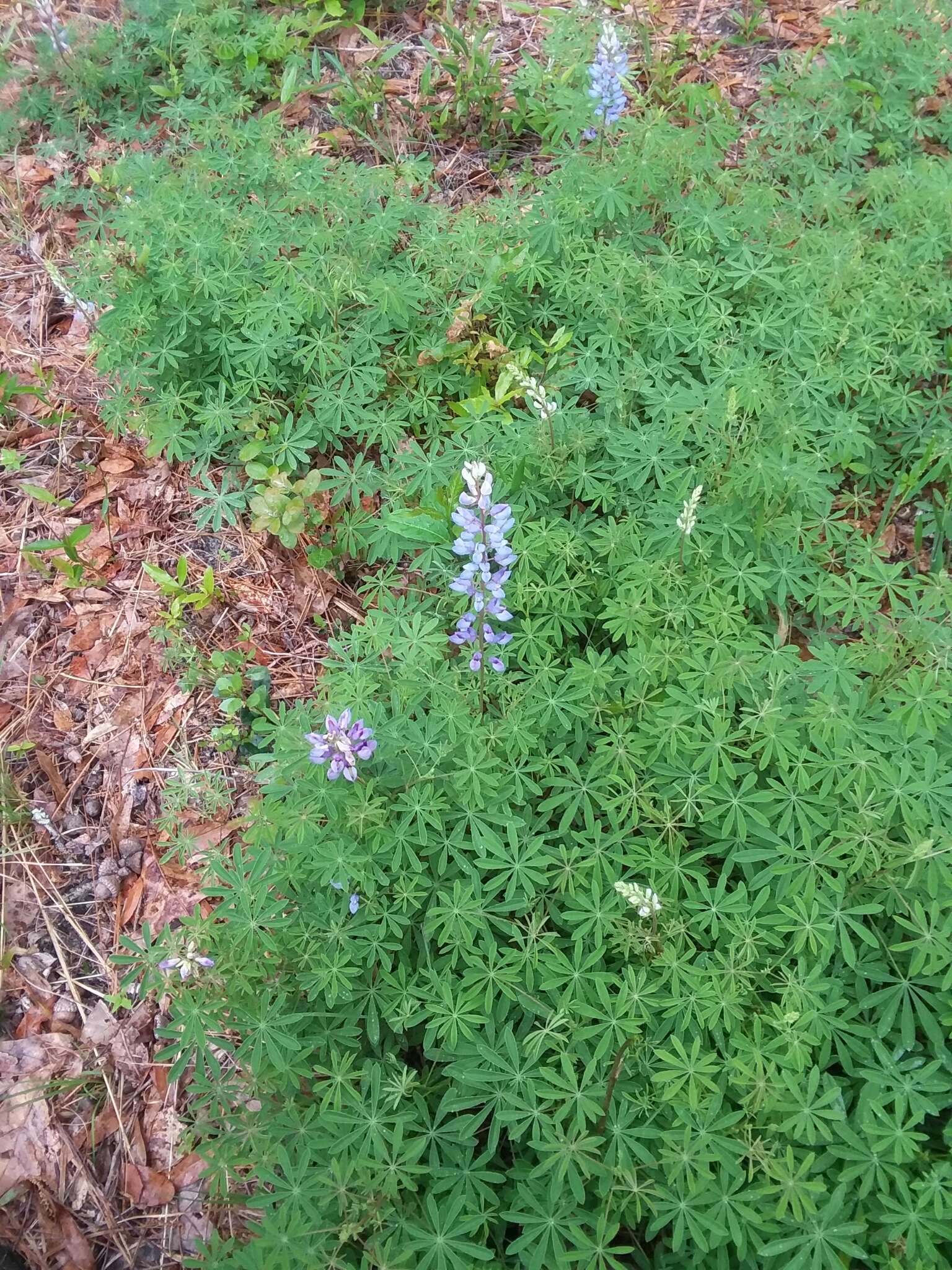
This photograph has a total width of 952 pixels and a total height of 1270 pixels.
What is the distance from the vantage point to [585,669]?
2793 millimetres

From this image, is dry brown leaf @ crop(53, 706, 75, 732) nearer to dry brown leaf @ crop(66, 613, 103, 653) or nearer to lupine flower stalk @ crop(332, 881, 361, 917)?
dry brown leaf @ crop(66, 613, 103, 653)

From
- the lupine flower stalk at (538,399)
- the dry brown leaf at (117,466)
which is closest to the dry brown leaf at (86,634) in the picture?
the dry brown leaf at (117,466)

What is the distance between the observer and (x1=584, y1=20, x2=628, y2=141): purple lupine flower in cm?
372

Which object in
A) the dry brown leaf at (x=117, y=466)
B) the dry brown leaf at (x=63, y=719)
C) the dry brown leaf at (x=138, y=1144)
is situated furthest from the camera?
the dry brown leaf at (x=117, y=466)

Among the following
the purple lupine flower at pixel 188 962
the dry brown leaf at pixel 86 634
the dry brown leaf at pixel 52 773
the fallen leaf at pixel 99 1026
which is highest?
the purple lupine flower at pixel 188 962

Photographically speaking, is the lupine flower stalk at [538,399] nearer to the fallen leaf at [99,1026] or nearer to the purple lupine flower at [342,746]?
the purple lupine flower at [342,746]

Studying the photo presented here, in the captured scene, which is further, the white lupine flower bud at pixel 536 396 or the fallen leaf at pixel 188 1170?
the white lupine flower bud at pixel 536 396

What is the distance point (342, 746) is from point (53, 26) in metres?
4.73

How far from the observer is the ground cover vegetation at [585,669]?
219 cm

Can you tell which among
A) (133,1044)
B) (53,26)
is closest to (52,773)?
(133,1044)

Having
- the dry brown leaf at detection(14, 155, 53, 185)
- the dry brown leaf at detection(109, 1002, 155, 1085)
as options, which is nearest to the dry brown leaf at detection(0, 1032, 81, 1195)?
the dry brown leaf at detection(109, 1002, 155, 1085)

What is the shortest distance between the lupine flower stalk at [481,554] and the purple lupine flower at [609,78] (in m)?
2.47

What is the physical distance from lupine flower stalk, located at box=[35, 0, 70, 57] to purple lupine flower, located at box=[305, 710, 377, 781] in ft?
15.0

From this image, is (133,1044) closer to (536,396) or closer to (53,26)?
(536,396)
